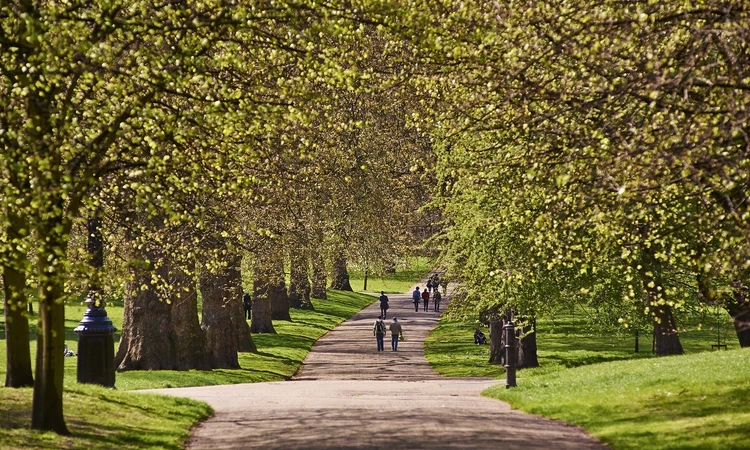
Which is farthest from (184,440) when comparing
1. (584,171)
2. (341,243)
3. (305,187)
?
(341,243)

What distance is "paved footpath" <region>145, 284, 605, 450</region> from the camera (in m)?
14.3

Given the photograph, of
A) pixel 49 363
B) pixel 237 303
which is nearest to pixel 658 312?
pixel 237 303

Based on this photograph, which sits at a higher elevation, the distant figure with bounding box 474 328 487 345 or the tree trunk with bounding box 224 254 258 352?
the tree trunk with bounding box 224 254 258 352

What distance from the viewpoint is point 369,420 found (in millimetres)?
16688

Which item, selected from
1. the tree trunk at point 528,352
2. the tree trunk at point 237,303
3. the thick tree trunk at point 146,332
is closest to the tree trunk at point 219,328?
the tree trunk at point 237,303

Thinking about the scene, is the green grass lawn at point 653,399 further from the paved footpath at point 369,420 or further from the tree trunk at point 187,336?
the tree trunk at point 187,336

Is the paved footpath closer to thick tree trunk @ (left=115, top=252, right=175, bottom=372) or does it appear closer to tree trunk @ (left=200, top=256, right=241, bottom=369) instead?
thick tree trunk @ (left=115, top=252, right=175, bottom=372)

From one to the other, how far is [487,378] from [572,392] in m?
10.0

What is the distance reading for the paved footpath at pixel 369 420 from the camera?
1433 cm

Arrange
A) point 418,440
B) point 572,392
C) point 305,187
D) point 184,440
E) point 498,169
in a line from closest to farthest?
point 418,440, point 184,440, point 498,169, point 572,392, point 305,187

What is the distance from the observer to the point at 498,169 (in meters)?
17.1

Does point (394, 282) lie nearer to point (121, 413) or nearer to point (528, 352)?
point (528, 352)

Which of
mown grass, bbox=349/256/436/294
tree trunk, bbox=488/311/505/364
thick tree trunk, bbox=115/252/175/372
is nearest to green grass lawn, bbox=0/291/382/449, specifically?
thick tree trunk, bbox=115/252/175/372

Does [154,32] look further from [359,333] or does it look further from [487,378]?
[359,333]
